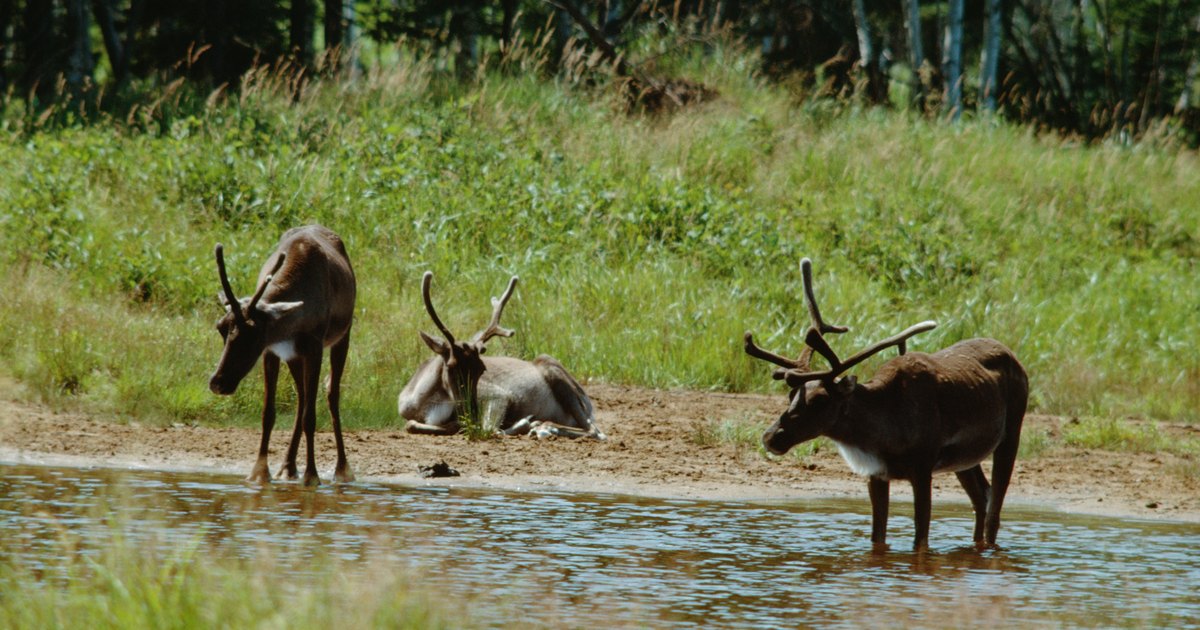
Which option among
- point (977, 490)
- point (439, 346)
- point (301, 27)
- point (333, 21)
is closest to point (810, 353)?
point (977, 490)

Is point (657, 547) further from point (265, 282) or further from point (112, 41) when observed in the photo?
point (112, 41)

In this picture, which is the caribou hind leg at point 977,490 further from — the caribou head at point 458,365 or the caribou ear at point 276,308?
the caribou head at point 458,365

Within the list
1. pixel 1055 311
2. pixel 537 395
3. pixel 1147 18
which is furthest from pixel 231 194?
pixel 1147 18

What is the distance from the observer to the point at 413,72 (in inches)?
861

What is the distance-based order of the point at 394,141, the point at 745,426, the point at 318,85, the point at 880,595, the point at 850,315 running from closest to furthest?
the point at 880,595 → the point at 745,426 → the point at 850,315 → the point at 394,141 → the point at 318,85

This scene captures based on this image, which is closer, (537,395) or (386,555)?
(386,555)

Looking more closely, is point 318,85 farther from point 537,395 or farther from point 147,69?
point 537,395

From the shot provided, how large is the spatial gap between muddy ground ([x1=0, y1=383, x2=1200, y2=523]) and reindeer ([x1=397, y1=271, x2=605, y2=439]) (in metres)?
0.22

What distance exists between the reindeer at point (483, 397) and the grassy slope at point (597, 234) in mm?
507

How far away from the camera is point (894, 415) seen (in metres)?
8.17

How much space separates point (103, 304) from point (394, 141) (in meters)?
5.92

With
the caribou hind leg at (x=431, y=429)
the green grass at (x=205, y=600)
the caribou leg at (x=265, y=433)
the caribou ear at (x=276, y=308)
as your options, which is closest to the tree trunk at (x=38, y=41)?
the caribou hind leg at (x=431, y=429)

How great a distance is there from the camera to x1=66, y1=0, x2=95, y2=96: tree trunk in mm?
21672

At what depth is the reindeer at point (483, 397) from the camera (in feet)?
41.4
